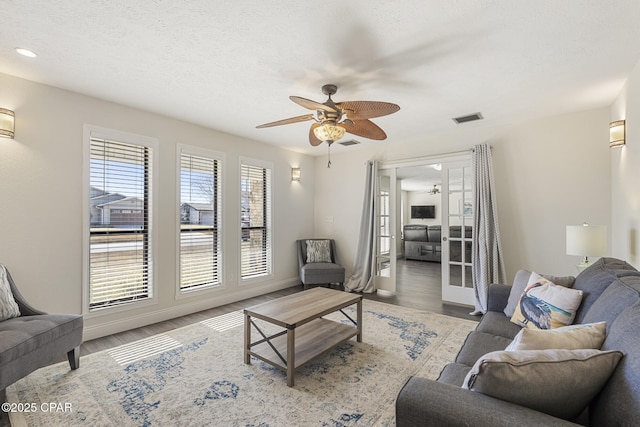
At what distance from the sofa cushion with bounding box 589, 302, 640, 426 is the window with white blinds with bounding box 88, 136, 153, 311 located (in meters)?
4.02

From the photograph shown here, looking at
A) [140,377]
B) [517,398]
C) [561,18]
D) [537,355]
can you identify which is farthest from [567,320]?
[140,377]

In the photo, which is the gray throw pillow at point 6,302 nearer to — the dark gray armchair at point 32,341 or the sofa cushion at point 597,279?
the dark gray armchair at point 32,341

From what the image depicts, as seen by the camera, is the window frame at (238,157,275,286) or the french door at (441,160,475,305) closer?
the french door at (441,160,475,305)

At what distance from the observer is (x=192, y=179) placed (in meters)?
4.04

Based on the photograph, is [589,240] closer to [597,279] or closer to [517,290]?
[517,290]

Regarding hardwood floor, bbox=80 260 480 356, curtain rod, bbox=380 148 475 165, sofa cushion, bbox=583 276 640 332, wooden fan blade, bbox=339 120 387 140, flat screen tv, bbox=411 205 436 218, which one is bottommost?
hardwood floor, bbox=80 260 480 356

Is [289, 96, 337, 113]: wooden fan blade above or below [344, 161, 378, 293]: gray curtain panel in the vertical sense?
above

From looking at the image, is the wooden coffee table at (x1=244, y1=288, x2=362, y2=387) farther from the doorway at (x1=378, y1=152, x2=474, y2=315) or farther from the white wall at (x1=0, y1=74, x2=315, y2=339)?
the doorway at (x1=378, y1=152, x2=474, y2=315)

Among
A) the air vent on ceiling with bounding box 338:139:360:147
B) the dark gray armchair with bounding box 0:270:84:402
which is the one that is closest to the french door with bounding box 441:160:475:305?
the air vent on ceiling with bounding box 338:139:360:147

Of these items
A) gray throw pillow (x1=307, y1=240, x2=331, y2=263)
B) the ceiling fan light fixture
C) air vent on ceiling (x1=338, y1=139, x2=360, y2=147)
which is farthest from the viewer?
gray throw pillow (x1=307, y1=240, x2=331, y2=263)

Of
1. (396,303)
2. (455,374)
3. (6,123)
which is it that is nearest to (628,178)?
(455,374)

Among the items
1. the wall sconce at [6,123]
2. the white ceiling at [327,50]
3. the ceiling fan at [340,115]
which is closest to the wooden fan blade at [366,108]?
the ceiling fan at [340,115]

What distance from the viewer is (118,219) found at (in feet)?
11.0

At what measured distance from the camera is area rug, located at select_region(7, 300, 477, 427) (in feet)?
6.20
